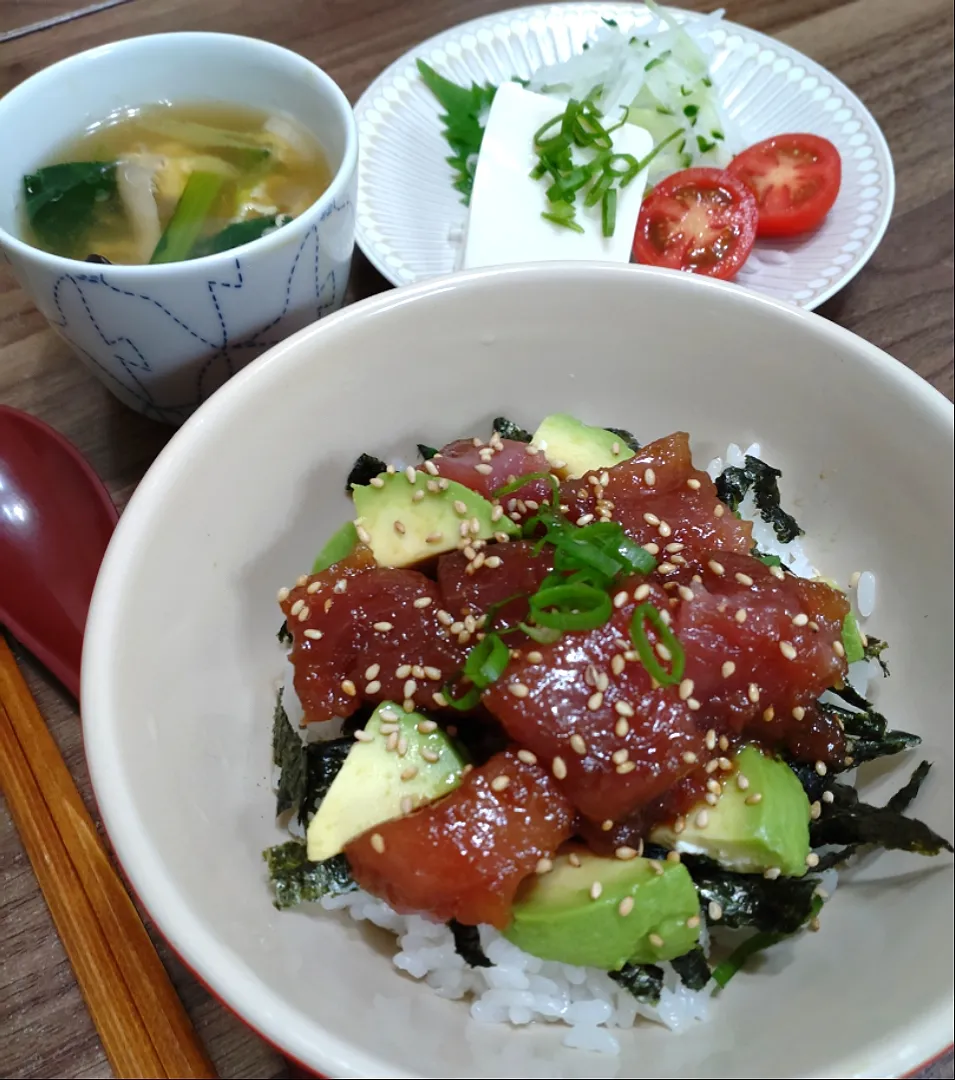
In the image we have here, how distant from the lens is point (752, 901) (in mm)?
1316

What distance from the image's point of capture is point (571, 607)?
1.31 meters

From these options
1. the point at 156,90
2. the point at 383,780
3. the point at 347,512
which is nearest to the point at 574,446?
the point at 347,512

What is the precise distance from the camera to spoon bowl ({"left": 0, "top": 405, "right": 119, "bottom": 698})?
5.91ft

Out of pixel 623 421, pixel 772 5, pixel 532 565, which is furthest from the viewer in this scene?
pixel 772 5

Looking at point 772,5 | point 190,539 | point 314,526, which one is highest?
point 772,5

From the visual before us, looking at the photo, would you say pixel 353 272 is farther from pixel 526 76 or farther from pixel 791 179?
pixel 791 179

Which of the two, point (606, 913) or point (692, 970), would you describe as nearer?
point (606, 913)

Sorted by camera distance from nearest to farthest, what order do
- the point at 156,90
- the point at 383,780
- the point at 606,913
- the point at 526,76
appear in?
the point at 606,913
the point at 383,780
the point at 156,90
the point at 526,76

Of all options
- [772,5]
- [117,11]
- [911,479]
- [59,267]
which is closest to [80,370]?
[59,267]

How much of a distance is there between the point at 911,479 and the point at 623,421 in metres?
0.57

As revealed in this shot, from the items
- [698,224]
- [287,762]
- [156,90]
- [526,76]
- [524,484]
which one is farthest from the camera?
[526,76]

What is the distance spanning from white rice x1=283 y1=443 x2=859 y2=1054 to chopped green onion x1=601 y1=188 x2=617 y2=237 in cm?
180

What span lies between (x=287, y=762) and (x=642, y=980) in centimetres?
65

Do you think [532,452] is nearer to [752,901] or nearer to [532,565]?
[532,565]
